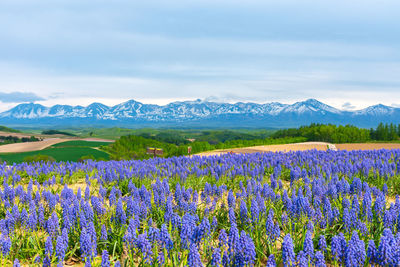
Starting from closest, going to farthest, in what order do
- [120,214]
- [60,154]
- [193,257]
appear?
[193,257] → [120,214] → [60,154]

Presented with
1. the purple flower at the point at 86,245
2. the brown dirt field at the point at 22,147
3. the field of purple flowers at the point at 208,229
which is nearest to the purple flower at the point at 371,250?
the field of purple flowers at the point at 208,229

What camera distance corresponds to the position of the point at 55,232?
24.2 ft

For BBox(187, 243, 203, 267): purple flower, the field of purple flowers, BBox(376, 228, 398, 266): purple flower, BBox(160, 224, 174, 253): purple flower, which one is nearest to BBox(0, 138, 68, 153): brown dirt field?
the field of purple flowers

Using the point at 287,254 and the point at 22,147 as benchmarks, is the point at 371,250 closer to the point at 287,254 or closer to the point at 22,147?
the point at 287,254

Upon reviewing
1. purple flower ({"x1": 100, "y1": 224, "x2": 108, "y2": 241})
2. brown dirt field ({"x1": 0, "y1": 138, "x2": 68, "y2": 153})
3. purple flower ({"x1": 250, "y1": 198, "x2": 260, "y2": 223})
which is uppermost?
purple flower ({"x1": 250, "y1": 198, "x2": 260, "y2": 223})

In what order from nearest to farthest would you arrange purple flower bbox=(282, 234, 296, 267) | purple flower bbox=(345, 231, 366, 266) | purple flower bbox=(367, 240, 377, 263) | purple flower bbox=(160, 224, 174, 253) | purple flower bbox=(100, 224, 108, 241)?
1. purple flower bbox=(282, 234, 296, 267)
2. purple flower bbox=(345, 231, 366, 266)
3. purple flower bbox=(367, 240, 377, 263)
4. purple flower bbox=(160, 224, 174, 253)
5. purple flower bbox=(100, 224, 108, 241)

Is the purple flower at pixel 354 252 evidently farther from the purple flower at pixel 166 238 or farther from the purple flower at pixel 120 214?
the purple flower at pixel 120 214

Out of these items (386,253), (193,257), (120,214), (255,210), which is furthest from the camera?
(120,214)

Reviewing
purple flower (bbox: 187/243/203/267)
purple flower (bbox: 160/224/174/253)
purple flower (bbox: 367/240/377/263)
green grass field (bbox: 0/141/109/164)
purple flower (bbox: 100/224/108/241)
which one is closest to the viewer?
purple flower (bbox: 187/243/203/267)

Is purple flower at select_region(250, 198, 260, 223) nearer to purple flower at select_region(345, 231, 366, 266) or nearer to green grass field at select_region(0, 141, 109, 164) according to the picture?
purple flower at select_region(345, 231, 366, 266)

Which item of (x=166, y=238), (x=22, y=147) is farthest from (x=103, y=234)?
(x=22, y=147)

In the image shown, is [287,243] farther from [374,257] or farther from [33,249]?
[33,249]

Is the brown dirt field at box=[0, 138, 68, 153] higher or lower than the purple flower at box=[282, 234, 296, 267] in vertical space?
lower

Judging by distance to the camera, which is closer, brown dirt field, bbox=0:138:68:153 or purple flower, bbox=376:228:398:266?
purple flower, bbox=376:228:398:266
